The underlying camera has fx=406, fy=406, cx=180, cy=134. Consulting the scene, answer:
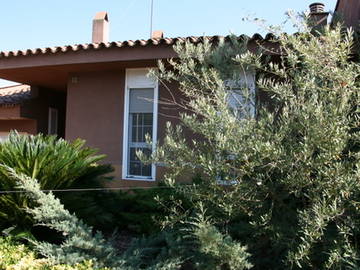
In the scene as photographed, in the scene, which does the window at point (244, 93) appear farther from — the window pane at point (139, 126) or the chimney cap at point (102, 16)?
the chimney cap at point (102, 16)

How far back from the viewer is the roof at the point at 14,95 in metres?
12.0

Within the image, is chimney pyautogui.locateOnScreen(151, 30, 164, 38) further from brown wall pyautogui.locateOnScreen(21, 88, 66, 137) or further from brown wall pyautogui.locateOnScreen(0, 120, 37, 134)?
brown wall pyautogui.locateOnScreen(0, 120, 37, 134)

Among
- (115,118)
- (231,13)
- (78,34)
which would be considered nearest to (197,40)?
(231,13)

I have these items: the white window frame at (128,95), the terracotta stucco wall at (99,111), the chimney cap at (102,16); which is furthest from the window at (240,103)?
the chimney cap at (102,16)

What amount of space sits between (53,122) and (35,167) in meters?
8.19

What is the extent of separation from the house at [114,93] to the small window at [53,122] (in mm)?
3582

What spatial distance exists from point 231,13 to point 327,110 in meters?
1.98

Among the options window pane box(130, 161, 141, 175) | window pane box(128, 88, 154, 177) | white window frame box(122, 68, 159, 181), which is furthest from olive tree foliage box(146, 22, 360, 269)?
window pane box(130, 161, 141, 175)

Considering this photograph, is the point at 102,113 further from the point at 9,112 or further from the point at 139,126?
the point at 9,112

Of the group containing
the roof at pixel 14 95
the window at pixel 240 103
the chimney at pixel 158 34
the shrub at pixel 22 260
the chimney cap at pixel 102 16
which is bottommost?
the shrub at pixel 22 260

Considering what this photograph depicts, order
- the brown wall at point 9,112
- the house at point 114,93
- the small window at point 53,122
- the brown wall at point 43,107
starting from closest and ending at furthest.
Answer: the house at point 114,93 < the brown wall at point 9,112 < the brown wall at point 43,107 < the small window at point 53,122

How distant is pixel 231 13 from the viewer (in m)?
5.06

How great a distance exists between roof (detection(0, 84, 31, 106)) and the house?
2546 mm

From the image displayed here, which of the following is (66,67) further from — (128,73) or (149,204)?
(149,204)
